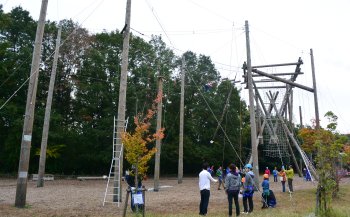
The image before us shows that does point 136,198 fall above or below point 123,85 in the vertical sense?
below

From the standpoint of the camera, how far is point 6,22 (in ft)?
119

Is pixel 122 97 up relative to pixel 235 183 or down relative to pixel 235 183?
up

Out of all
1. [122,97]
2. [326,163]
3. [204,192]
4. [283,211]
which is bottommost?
[283,211]

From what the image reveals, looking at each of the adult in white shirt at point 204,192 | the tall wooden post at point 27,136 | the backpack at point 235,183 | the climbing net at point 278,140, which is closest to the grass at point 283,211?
the adult in white shirt at point 204,192

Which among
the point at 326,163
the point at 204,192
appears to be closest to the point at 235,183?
the point at 204,192

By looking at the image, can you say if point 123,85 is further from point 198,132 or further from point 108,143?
point 198,132

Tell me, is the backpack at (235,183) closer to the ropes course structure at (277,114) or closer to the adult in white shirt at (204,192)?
the adult in white shirt at (204,192)

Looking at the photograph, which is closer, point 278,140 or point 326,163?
point 326,163

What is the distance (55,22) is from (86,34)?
3.97 m

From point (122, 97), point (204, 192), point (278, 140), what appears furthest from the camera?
point (278, 140)

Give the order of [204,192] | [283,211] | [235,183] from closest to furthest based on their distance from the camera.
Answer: [204,192], [235,183], [283,211]

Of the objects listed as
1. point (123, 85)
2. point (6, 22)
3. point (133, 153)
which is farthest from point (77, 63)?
point (133, 153)

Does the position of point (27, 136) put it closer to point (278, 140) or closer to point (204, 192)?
point (204, 192)

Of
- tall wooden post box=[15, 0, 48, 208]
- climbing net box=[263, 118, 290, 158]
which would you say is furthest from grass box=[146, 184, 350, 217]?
climbing net box=[263, 118, 290, 158]
